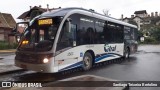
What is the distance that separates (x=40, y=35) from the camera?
1073 cm

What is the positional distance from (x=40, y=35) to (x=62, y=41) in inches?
47.3

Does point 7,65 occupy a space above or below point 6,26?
below

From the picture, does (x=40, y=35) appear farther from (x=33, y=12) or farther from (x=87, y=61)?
(x=33, y=12)

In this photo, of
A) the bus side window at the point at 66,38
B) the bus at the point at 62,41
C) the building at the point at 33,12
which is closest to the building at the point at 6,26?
the building at the point at 33,12

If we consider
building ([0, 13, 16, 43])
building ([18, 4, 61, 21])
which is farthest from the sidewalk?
building ([0, 13, 16, 43])

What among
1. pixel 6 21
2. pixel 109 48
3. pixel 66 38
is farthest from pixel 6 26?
pixel 66 38

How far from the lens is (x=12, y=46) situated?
124ft

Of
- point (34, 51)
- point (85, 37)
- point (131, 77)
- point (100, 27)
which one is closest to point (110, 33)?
point (100, 27)

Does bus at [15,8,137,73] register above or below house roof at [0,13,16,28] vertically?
below

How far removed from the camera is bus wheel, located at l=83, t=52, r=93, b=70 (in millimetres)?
12125

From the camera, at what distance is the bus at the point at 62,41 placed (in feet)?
31.8

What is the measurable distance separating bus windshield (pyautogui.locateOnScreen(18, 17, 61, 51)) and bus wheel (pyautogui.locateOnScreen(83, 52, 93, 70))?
8.61ft

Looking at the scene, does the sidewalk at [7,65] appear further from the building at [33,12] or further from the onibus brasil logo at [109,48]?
the building at [33,12]

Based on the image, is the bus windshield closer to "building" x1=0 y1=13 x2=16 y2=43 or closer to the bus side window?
the bus side window
